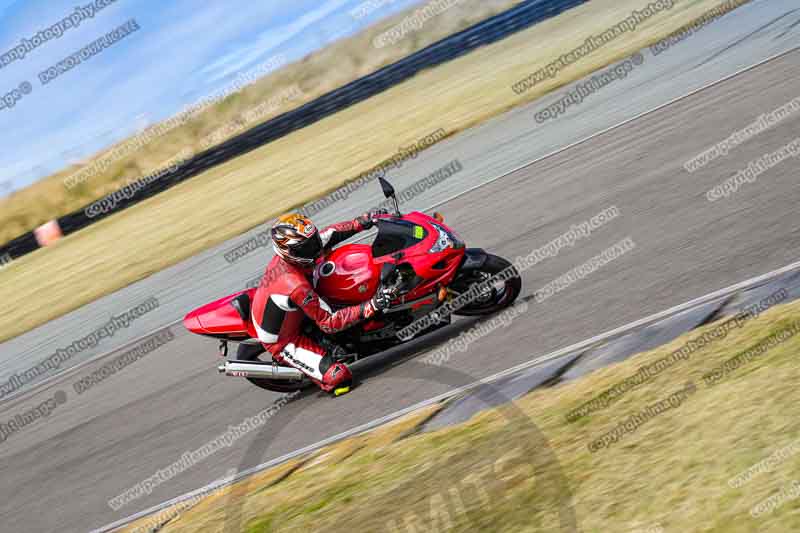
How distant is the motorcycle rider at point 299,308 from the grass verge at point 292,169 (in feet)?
34.1

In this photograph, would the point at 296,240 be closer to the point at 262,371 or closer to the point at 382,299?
the point at 382,299

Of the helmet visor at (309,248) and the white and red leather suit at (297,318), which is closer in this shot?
the helmet visor at (309,248)

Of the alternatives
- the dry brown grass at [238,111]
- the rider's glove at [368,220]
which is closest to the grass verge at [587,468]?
the rider's glove at [368,220]

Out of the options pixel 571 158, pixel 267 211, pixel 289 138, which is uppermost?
pixel 289 138

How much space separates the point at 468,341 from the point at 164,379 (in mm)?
3914

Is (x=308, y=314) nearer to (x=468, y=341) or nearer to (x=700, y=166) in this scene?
(x=468, y=341)

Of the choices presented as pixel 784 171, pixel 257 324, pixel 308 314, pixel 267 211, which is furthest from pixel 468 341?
pixel 267 211

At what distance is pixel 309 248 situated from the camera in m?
6.48

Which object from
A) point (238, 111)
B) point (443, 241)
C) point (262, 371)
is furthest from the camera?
point (238, 111)

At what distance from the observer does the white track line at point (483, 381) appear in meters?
5.86

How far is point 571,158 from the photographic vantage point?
11.5m

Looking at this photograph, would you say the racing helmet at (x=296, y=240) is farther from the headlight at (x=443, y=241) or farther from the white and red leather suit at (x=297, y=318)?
the headlight at (x=443, y=241)

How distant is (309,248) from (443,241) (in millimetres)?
1140

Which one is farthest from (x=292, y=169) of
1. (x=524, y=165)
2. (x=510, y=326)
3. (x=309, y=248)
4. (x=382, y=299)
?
(x=382, y=299)
